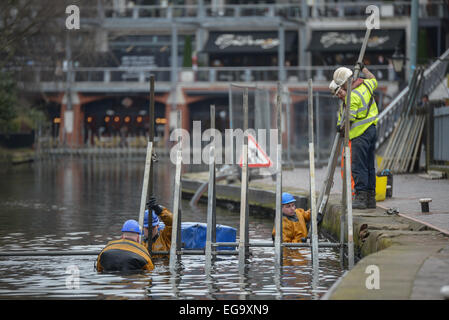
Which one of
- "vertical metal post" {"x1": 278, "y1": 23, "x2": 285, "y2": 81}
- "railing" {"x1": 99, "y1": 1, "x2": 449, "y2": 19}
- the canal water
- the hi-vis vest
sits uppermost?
"railing" {"x1": 99, "y1": 1, "x2": 449, "y2": 19}

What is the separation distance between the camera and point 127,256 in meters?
11.5

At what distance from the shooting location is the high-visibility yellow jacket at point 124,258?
11.5 meters

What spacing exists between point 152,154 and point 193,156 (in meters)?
36.5

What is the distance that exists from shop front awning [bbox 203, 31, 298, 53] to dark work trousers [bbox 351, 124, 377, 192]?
46856 millimetres

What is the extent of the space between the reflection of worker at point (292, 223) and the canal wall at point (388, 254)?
75 centimetres

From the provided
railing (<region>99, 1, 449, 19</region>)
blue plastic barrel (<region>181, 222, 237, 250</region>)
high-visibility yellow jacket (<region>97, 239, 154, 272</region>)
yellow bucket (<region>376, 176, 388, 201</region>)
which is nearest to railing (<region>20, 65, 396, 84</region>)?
railing (<region>99, 1, 449, 19</region>)

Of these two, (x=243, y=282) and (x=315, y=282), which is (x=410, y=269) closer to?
(x=315, y=282)

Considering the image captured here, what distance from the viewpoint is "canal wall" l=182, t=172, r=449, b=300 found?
7984mm

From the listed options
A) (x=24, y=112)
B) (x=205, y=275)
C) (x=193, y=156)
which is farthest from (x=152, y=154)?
(x=24, y=112)

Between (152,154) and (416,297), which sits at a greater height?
(152,154)

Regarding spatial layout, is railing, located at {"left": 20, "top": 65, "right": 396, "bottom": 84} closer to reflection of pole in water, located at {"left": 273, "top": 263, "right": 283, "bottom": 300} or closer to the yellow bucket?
the yellow bucket

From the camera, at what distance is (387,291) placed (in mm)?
7926

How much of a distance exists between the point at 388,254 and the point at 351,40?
5034 cm
